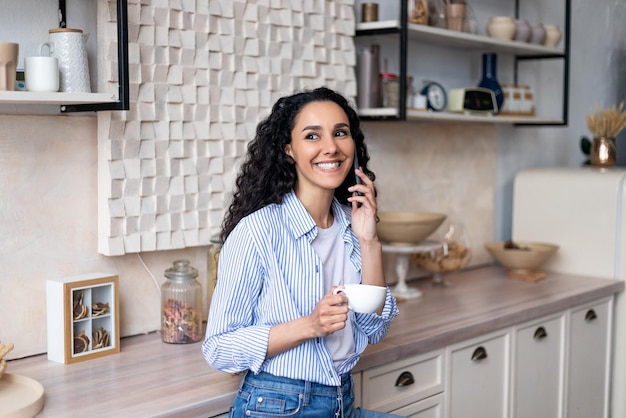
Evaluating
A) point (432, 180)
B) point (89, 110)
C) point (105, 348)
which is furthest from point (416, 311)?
point (89, 110)

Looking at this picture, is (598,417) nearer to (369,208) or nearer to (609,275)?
(609,275)

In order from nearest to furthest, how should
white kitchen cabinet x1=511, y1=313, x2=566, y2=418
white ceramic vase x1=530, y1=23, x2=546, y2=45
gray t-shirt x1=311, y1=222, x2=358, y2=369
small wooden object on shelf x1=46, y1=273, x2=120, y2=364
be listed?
1. gray t-shirt x1=311, y1=222, x2=358, y2=369
2. small wooden object on shelf x1=46, y1=273, x2=120, y2=364
3. white kitchen cabinet x1=511, y1=313, x2=566, y2=418
4. white ceramic vase x1=530, y1=23, x2=546, y2=45

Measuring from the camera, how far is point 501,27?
334 centimetres

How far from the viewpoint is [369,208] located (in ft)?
6.31

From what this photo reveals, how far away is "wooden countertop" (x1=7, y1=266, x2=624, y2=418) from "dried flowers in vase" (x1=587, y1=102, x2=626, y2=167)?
0.65 meters

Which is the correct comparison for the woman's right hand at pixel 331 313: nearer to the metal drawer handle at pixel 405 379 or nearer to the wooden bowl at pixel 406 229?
the metal drawer handle at pixel 405 379

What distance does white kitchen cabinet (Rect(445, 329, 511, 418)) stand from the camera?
8.41 ft

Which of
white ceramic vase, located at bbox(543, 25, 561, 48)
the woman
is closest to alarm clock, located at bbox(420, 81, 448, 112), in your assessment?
white ceramic vase, located at bbox(543, 25, 561, 48)

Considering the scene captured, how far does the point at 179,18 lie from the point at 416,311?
47.2 inches

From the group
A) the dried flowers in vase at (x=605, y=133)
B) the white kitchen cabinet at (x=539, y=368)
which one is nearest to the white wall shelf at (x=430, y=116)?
the dried flowers in vase at (x=605, y=133)

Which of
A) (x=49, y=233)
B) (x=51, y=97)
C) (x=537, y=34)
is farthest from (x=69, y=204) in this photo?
(x=537, y=34)

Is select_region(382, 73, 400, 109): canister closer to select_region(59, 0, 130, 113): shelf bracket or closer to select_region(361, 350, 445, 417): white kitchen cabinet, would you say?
select_region(361, 350, 445, 417): white kitchen cabinet

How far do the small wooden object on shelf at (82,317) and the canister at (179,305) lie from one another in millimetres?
153

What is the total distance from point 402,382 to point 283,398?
64 cm
